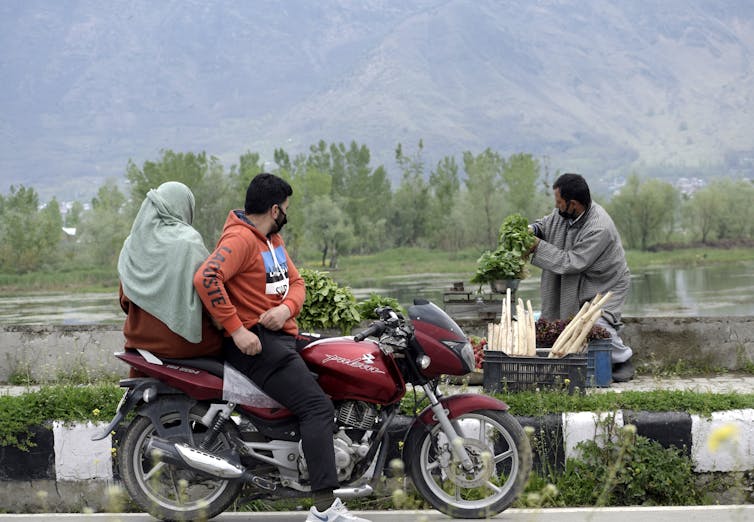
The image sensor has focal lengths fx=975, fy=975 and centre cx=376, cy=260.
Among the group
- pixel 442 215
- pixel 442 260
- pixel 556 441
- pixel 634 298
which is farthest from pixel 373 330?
pixel 442 215

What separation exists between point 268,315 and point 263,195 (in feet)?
2.05

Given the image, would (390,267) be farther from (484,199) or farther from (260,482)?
(260,482)

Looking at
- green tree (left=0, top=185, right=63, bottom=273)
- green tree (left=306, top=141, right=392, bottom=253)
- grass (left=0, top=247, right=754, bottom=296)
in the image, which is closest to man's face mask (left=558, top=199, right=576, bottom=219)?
grass (left=0, top=247, right=754, bottom=296)

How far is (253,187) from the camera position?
16.5ft

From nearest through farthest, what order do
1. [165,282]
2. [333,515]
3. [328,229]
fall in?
[333,515], [165,282], [328,229]

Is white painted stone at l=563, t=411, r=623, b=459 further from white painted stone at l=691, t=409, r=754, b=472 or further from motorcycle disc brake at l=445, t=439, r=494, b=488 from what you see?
motorcycle disc brake at l=445, t=439, r=494, b=488

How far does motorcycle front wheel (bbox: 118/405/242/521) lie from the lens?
491cm

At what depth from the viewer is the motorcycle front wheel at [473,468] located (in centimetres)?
495

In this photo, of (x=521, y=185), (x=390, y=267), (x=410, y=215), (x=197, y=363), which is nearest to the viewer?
(x=197, y=363)

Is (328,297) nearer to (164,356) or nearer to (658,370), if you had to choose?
(658,370)

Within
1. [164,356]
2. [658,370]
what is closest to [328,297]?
[658,370]

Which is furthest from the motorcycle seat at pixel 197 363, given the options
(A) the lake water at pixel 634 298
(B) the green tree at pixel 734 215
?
(B) the green tree at pixel 734 215

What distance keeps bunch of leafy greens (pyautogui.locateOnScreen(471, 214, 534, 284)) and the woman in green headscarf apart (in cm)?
372

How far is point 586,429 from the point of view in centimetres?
562
